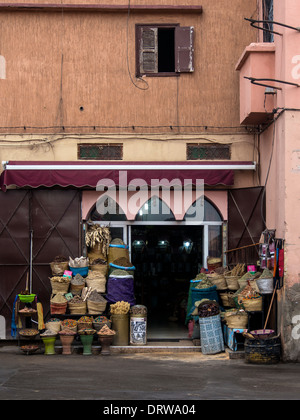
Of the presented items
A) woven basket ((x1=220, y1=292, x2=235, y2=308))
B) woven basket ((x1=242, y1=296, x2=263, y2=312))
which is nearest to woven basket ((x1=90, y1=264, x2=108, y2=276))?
woven basket ((x1=220, y1=292, x2=235, y2=308))

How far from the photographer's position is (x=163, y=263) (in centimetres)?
1828

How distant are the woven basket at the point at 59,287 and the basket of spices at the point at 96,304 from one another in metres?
0.56

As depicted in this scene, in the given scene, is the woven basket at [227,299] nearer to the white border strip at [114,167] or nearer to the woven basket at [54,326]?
the white border strip at [114,167]

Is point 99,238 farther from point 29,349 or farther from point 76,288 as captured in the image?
point 29,349

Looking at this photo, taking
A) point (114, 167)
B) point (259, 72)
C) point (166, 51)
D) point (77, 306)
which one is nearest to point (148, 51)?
point (166, 51)

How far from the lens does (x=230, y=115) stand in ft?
48.1

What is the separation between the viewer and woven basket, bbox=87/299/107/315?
1355cm

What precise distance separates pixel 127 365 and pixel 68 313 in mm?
2319

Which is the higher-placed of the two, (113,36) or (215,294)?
(113,36)

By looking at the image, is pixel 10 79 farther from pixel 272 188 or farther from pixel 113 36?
pixel 272 188

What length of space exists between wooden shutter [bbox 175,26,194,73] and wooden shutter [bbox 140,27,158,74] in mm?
488

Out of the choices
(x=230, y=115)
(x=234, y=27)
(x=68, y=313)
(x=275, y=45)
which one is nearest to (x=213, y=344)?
(x=68, y=313)

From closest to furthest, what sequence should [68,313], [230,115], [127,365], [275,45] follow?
1. [127,365]
2. [275,45]
3. [68,313]
4. [230,115]

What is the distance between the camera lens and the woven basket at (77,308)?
13.6 m
